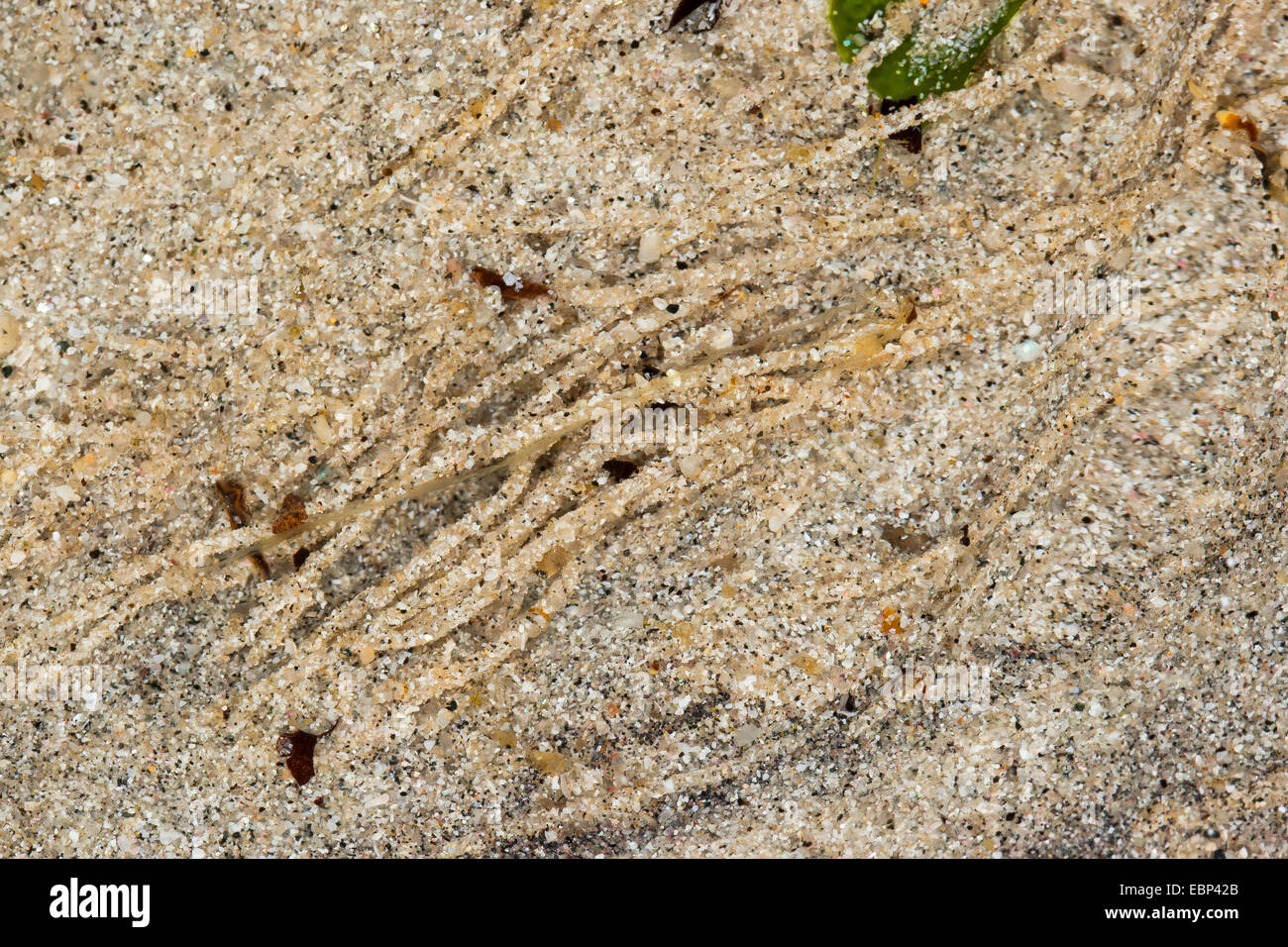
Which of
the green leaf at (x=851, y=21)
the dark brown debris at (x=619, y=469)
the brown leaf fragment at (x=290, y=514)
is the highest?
the green leaf at (x=851, y=21)

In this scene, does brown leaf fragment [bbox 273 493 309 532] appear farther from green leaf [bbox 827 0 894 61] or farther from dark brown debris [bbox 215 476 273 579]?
green leaf [bbox 827 0 894 61]

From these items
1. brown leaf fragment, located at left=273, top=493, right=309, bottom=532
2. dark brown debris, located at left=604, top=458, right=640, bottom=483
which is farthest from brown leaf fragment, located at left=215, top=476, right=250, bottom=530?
dark brown debris, located at left=604, top=458, right=640, bottom=483

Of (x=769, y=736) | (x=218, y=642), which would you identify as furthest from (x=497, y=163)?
(x=769, y=736)

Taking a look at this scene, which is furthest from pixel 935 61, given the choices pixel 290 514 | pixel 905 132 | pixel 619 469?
pixel 290 514

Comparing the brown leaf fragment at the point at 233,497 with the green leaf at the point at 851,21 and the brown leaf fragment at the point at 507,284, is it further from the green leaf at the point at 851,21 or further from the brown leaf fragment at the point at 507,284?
the green leaf at the point at 851,21

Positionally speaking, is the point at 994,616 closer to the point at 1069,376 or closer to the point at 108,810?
the point at 1069,376

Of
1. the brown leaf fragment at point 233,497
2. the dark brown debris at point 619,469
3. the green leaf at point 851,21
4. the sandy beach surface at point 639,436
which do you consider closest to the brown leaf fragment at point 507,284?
the sandy beach surface at point 639,436
